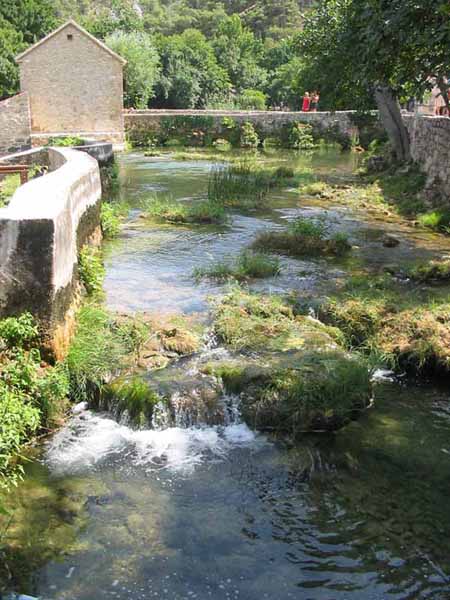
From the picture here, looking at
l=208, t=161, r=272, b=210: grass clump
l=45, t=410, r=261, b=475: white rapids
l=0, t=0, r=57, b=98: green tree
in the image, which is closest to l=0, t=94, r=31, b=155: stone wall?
l=0, t=0, r=57, b=98: green tree

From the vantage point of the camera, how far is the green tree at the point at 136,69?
40.0 m

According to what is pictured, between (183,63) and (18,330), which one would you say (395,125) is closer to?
(18,330)

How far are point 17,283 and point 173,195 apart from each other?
11.1m

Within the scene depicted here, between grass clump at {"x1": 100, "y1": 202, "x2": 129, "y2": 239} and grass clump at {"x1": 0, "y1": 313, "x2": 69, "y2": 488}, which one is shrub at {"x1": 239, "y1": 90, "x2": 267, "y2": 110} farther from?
grass clump at {"x1": 0, "y1": 313, "x2": 69, "y2": 488}

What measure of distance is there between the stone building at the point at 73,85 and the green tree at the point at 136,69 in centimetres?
904

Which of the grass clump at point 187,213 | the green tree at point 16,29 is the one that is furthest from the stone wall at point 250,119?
the grass clump at point 187,213

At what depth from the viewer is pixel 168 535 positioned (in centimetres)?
444

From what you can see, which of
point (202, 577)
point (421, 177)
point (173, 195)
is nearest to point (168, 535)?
point (202, 577)

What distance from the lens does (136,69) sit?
131 ft

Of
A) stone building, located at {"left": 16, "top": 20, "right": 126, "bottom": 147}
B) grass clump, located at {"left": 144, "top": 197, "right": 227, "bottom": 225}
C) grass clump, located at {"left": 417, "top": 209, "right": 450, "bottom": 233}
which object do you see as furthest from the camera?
stone building, located at {"left": 16, "top": 20, "right": 126, "bottom": 147}

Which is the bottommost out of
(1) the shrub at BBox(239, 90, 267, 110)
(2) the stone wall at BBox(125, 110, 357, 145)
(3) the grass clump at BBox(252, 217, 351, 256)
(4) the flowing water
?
(4) the flowing water

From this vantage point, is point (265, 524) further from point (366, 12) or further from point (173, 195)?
point (173, 195)

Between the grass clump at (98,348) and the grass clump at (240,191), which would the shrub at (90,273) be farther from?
the grass clump at (240,191)

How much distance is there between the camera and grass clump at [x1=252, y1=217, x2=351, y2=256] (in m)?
10.7
